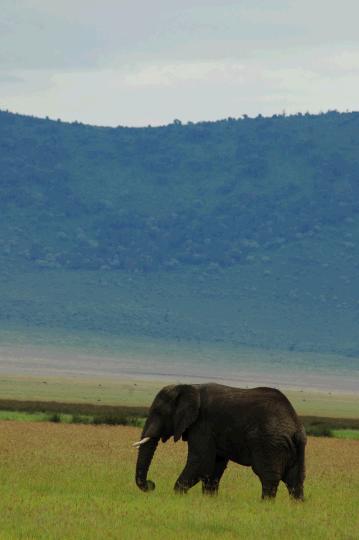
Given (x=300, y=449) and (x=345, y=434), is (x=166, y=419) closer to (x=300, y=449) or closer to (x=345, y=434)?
(x=300, y=449)

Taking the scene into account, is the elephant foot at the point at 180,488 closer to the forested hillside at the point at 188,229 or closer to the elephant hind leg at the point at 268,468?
the elephant hind leg at the point at 268,468

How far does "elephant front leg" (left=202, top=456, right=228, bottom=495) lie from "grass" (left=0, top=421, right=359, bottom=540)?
0.81 feet

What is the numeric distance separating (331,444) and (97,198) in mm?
145600

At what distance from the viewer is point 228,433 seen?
19938mm

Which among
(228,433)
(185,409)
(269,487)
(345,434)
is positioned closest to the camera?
(269,487)

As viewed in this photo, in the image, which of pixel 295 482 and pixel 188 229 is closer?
pixel 295 482

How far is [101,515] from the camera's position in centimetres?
1758

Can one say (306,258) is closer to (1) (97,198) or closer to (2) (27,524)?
(1) (97,198)

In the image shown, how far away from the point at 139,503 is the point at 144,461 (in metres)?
1.29

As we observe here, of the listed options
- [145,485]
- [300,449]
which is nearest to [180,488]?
[145,485]

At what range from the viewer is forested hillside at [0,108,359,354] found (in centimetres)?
14700

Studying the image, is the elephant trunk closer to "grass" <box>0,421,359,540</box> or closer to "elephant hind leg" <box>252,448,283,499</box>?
"grass" <box>0,421,359,540</box>

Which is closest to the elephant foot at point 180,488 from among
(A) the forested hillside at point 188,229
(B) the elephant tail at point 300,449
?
(B) the elephant tail at point 300,449

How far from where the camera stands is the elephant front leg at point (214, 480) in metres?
20.2
